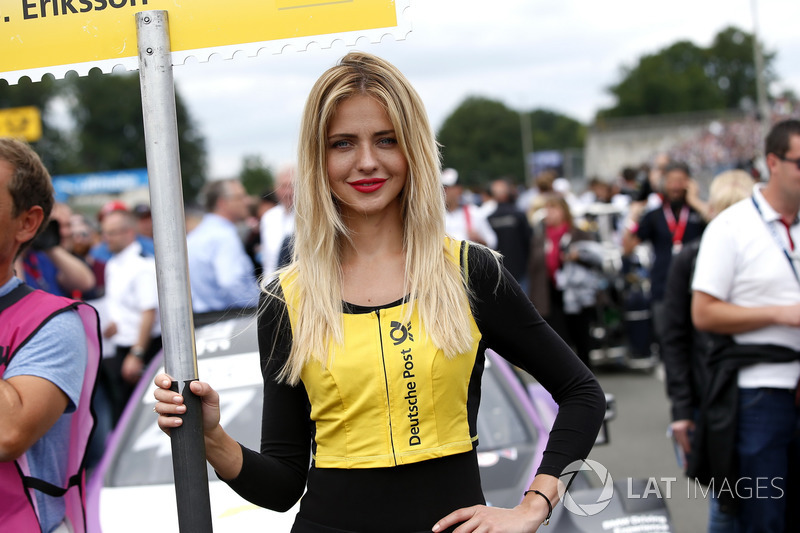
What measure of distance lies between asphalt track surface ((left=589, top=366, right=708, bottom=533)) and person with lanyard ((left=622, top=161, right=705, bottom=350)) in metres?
0.85

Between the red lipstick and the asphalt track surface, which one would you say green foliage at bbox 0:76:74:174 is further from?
the red lipstick

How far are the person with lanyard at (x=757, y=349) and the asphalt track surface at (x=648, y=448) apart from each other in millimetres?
563

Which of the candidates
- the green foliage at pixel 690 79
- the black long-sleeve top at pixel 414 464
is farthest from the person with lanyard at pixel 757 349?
the green foliage at pixel 690 79

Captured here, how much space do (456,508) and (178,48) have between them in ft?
3.63

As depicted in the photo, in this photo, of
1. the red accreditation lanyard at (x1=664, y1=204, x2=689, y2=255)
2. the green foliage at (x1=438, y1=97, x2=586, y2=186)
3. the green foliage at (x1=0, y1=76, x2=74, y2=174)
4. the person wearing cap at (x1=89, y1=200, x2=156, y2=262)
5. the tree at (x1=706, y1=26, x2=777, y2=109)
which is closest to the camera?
the person wearing cap at (x1=89, y1=200, x2=156, y2=262)

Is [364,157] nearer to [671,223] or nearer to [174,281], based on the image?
[174,281]

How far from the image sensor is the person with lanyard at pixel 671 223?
8836 mm

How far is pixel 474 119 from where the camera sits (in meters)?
128

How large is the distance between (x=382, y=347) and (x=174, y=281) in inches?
18.6

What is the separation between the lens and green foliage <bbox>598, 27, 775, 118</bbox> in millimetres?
108500

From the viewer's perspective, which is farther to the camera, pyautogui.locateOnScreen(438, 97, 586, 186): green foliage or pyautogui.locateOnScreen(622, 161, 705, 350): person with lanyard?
pyautogui.locateOnScreen(438, 97, 586, 186): green foliage

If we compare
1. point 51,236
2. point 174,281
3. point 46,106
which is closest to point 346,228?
point 174,281

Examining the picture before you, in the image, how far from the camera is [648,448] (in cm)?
761

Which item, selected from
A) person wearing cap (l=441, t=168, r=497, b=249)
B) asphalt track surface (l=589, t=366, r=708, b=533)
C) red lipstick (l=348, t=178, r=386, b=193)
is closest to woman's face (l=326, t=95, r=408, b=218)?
red lipstick (l=348, t=178, r=386, b=193)
